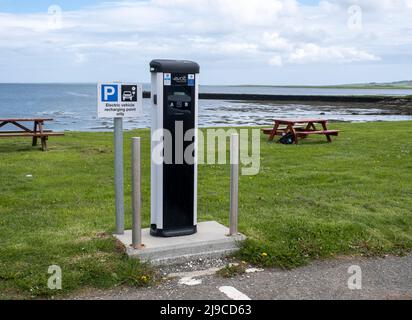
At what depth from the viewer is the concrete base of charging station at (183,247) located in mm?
5180

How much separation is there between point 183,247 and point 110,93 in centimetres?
171

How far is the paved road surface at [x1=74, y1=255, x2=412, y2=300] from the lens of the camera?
4.48m

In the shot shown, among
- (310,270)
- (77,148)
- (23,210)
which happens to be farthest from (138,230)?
(77,148)

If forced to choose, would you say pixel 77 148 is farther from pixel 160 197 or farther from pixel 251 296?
pixel 251 296

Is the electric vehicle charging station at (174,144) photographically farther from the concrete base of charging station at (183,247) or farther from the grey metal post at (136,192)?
the grey metal post at (136,192)

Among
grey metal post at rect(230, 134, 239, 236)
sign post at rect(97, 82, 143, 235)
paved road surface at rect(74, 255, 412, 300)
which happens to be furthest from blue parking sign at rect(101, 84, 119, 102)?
paved road surface at rect(74, 255, 412, 300)

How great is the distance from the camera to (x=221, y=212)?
707 cm

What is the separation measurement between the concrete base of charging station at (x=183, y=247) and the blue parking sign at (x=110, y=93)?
1.45m

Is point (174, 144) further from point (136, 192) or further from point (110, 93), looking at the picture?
point (110, 93)

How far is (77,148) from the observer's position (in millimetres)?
14633

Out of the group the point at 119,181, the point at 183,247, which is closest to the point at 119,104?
the point at 119,181

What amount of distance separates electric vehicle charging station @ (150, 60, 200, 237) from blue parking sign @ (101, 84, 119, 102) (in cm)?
38

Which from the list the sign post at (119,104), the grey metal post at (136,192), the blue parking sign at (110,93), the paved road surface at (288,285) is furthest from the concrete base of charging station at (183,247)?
the blue parking sign at (110,93)
